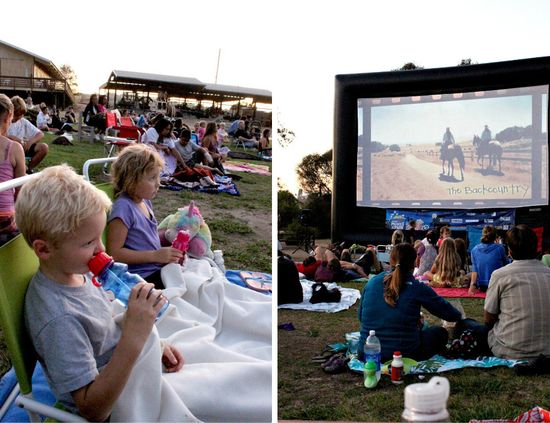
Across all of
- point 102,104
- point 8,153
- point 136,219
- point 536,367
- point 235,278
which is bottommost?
point 536,367

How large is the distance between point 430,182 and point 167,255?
2.41m

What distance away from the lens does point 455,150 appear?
4.08m

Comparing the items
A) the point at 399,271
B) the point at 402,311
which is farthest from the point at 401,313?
the point at 399,271

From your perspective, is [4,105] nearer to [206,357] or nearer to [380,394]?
[206,357]

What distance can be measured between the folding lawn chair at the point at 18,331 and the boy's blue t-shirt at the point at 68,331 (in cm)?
2

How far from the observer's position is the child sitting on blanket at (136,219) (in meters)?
1.96

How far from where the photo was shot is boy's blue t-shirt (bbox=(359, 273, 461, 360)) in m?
2.89

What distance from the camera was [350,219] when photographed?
4.30 meters

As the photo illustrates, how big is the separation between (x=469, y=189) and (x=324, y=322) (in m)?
1.14

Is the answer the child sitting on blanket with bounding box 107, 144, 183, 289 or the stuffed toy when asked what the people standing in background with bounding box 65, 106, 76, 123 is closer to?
the stuffed toy

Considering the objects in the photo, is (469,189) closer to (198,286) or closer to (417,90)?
(417,90)

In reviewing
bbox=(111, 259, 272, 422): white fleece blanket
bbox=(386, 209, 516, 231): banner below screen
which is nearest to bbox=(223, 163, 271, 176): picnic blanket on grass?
bbox=(386, 209, 516, 231): banner below screen

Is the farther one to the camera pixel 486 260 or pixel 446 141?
pixel 446 141

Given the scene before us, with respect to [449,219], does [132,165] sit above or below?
above
